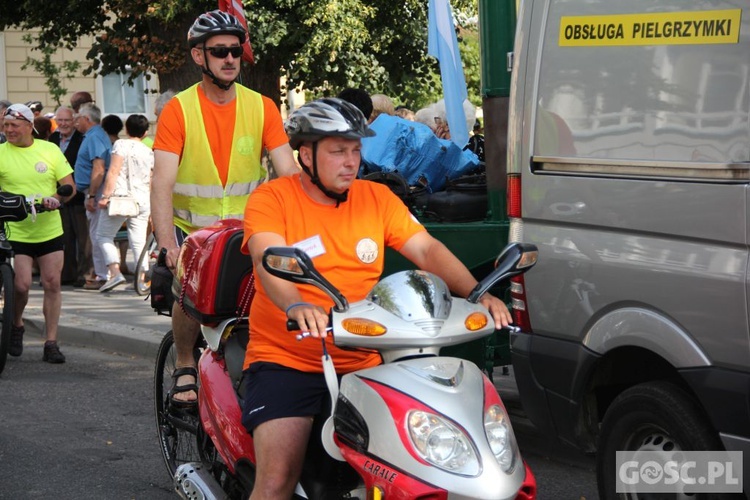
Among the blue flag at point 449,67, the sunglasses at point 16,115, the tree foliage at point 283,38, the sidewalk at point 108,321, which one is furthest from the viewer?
the tree foliage at point 283,38

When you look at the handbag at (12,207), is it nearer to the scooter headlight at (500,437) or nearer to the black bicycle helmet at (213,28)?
the black bicycle helmet at (213,28)

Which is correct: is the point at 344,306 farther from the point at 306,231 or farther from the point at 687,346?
the point at 687,346

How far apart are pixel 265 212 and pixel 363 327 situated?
75 centimetres

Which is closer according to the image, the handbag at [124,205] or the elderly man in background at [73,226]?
the handbag at [124,205]

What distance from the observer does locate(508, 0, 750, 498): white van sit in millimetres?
4137

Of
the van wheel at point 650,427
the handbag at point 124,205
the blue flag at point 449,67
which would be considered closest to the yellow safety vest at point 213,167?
the van wheel at point 650,427

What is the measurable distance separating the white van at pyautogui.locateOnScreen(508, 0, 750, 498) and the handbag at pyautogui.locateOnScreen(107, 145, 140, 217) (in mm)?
8445

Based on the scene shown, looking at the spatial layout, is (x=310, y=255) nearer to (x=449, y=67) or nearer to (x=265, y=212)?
(x=265, y=212)

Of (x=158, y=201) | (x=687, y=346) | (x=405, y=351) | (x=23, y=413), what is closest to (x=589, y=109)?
(x=687, y=346)

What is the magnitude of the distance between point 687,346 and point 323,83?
54.3ft

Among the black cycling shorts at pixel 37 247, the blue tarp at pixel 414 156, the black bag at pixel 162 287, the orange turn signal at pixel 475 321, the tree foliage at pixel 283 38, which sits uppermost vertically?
the tree foliage at pixel 283 38

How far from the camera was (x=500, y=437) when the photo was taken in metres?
3.43

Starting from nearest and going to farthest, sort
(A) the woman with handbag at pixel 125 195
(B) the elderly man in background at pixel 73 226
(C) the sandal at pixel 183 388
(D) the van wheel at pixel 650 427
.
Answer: (D) the van wheel at pixel 650 427 → (C) the sandal at pixel 183 388 → (A) the woman with handbag at pixel 125 195 → (B) the elderly man in background at pixel 73 226

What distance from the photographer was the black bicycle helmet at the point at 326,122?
12.9 feet
